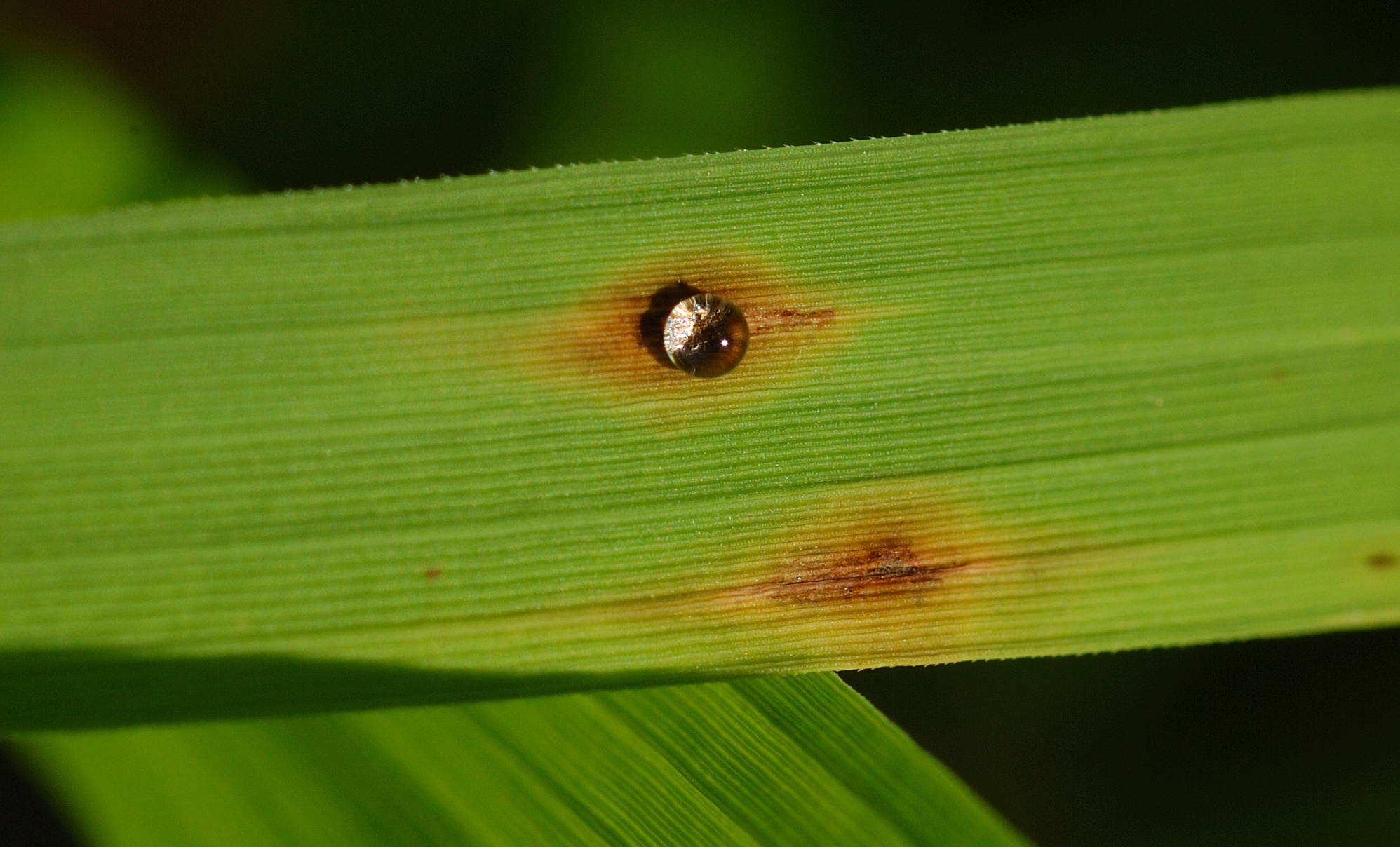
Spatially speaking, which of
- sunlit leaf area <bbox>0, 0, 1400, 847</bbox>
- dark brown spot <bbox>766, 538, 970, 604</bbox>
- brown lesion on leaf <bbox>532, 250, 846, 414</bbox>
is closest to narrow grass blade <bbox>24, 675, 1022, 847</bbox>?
sunlit leaf area <bbox>0, 0, 1400, 847</bbox>

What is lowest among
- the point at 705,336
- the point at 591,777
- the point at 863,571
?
the point at 591,777

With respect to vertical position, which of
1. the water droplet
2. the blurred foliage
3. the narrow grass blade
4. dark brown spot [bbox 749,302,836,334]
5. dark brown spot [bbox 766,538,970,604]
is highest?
the blurred foliage

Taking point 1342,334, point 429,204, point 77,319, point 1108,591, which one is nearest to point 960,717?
point 1108,591

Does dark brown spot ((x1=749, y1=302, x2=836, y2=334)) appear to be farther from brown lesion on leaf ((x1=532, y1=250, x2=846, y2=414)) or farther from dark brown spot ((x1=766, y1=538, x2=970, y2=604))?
dark brown spot ((x1=766, y1=538, x2=970, y2=604))

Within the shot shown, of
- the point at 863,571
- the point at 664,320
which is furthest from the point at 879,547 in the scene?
the point at 664,320

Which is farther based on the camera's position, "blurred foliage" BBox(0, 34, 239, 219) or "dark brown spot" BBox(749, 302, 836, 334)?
"blurred foliage" BBox(0, 34, 239, 219)

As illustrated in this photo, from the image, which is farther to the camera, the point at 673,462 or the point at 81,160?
the point at 81,160

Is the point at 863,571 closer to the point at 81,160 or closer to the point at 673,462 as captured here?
the point at 673,462

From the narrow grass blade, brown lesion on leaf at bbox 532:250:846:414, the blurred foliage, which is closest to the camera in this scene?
the narrow grass blade
